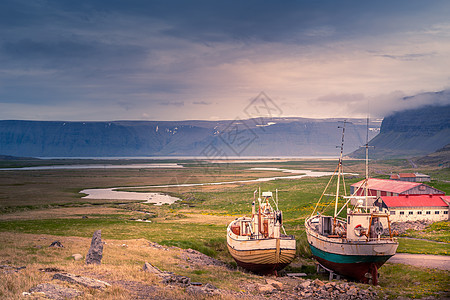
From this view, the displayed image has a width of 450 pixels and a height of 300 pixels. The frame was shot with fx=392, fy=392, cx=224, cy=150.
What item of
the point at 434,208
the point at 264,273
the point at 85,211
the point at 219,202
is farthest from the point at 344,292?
the point at 219,202

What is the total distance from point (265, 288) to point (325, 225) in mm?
18151

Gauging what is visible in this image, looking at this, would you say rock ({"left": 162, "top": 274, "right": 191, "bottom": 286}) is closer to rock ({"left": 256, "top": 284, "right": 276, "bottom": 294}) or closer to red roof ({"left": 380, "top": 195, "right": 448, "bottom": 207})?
rock ({"left": 256, "top": 284, "right": 276, "bottom": 294})

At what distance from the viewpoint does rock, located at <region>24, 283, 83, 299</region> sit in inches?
720

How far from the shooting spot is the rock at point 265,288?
27.5 meters

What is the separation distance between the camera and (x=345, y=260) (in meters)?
34.4

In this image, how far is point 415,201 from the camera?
6894 centimetres

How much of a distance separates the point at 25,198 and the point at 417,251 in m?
92.4

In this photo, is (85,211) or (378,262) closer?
(378,262)

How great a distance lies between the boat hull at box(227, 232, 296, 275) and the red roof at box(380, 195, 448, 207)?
39214 millimetres

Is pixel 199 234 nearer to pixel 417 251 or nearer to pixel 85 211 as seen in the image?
pixel 417 251

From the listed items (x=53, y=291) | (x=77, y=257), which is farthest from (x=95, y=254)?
(x=53, y=291)

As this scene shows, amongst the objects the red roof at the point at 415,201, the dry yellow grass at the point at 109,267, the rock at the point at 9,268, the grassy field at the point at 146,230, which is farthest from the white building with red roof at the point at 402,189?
the rock at the point at 9,268

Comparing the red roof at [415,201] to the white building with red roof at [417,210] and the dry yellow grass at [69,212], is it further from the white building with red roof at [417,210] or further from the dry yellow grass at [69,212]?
the dry yellow grass at [69,212]

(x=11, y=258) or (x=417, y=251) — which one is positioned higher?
(x=11, y=258)
